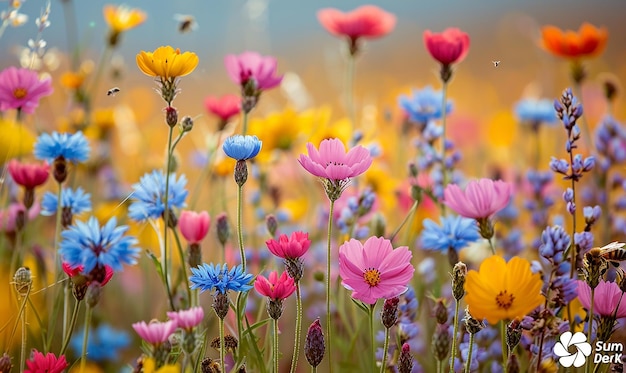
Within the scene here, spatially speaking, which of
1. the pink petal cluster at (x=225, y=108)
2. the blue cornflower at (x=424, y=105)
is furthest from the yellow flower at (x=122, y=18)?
the blue cornflower at (x=424, y=105)

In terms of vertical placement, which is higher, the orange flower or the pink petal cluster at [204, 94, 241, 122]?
the orange flower

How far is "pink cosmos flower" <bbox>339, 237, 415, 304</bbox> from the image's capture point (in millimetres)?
608

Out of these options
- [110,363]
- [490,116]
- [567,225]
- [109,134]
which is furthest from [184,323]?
[490,116]

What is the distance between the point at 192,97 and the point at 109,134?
1.95ft

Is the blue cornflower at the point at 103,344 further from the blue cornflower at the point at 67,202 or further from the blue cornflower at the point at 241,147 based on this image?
the blue cornflower at the point at 241,147

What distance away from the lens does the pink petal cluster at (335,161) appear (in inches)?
24.1

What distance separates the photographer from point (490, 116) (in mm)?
1881

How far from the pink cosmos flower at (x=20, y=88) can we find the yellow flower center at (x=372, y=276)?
434mm

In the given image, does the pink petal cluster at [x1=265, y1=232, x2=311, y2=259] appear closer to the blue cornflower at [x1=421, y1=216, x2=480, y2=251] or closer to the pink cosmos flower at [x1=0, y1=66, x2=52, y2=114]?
the blue cornflower at [x1=421, y1=216, x2=480, y2=251]

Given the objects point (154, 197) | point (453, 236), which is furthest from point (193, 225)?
point (453, 236)

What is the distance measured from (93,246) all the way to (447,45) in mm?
471

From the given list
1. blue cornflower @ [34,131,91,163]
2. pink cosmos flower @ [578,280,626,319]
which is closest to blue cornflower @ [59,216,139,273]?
blue cornflower @ [34,131,91,163]

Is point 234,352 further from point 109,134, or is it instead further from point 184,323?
point 109,134

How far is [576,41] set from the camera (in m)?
1.09
